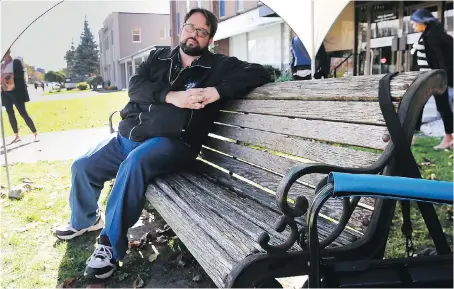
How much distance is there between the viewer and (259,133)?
237 cm

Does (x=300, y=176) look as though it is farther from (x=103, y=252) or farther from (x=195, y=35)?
(x=195, y=35)

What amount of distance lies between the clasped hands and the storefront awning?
11.0 meters

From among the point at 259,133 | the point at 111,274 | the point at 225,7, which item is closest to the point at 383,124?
the point at 259,133

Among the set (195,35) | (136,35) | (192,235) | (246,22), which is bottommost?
(192,235)

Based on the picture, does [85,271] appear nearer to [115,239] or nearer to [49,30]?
[115,239]

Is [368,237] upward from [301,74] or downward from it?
downward

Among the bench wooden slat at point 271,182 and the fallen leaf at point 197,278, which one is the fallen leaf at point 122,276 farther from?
the bench wooden slat at point 271,182

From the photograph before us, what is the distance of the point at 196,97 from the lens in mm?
2443

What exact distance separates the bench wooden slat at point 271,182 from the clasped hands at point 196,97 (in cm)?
41

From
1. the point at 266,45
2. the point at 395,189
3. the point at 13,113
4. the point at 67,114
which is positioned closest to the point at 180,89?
the point at 395,189

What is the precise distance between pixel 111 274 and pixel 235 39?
1669 centimetres

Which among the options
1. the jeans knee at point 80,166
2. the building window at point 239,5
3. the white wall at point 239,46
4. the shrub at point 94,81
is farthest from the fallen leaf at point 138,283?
the building window at point 239,5

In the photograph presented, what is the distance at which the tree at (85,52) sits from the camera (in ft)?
18.0

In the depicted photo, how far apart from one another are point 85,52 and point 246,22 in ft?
33.3
